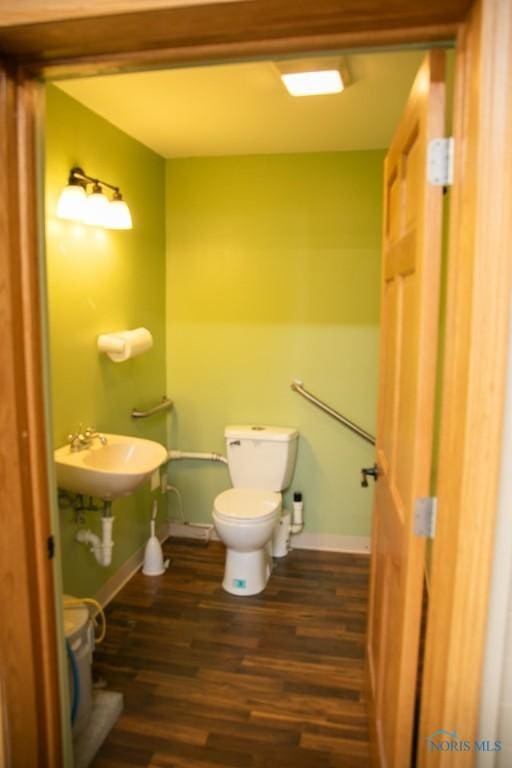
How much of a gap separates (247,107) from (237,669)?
2.45 meters

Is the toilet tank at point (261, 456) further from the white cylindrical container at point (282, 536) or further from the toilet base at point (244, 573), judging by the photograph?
the toilet base at point (244, 573)

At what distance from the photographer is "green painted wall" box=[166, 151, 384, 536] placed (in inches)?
126

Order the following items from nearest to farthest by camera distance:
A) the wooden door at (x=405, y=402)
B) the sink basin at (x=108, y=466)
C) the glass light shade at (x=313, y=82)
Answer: the wooden door at (x=405, y=402) → the glass light shade at (x=313, y=82) → the sink basin at (x=108, y=466)

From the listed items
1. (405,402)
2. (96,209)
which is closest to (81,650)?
(405,402)

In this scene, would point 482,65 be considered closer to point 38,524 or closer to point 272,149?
point 38,524

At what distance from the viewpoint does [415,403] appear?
119 cm

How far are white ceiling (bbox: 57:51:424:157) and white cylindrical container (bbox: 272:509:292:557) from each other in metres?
2.17

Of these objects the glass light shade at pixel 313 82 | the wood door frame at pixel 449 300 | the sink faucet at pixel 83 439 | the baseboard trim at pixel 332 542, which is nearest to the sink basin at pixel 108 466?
the sink faucet at pixel 83 439

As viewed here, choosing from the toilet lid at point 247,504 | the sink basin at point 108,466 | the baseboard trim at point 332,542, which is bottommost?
the baseboard trim at point 332,542

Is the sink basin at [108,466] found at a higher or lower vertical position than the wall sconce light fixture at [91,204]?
lower

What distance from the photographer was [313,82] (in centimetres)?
210

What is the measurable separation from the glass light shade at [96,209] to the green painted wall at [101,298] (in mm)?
91

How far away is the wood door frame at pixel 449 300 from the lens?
3.03 ft

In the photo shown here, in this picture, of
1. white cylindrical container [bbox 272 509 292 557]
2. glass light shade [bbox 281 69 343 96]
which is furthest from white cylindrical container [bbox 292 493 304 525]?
glass light shade [bbox 281 69 343 96]
